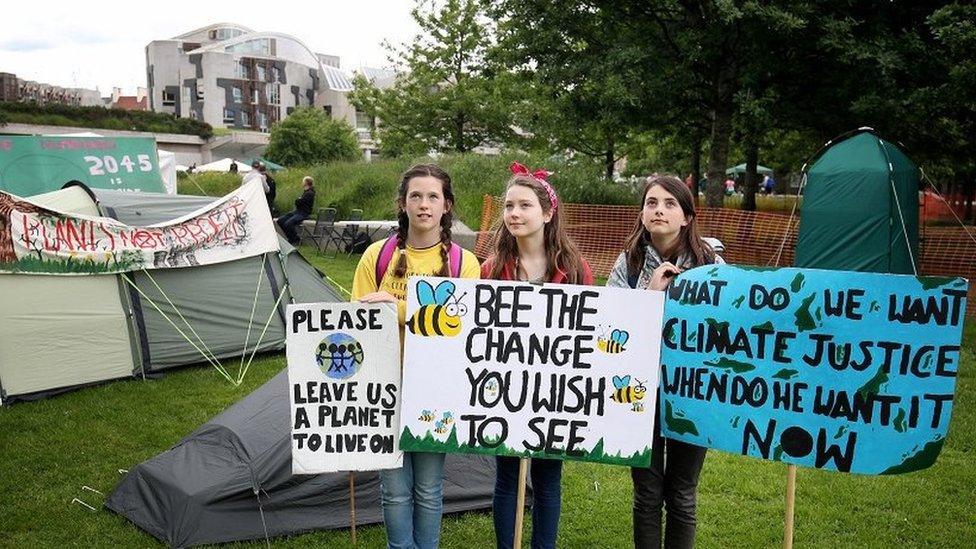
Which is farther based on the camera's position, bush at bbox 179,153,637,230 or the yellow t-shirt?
bush at bbox 179,153,637,230

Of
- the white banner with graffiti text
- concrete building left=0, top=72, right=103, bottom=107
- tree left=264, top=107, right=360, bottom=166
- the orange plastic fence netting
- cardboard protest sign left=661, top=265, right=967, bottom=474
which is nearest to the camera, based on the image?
cardboard protest sign left=661, top=265, right=967, bottom=474

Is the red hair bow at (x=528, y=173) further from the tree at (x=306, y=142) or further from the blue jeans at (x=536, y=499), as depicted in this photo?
the tree at (x=306, y=142)

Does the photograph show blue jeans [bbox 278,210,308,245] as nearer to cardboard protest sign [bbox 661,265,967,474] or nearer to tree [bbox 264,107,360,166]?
cardboard protest sign [bbox 661,265,967,474]

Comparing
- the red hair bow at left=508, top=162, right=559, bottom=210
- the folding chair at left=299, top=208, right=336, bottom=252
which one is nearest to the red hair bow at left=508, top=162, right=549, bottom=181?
the red hair bow at left=508, top=162, right=559, bottom=210

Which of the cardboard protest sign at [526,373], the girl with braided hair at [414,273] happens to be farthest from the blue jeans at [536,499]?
the cardboard protest sign at [526,373]

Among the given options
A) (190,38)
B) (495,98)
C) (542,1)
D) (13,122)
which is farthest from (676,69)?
(190,38)

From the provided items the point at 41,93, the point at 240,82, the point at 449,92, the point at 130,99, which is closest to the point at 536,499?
the point at 449,92

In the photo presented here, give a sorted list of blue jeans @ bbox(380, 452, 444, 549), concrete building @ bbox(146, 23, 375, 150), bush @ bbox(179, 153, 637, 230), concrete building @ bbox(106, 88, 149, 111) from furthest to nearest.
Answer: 1. concrete building @ bbox(106, 88, 149, 111)
2. concrete building @ bbox(146, 23, 375, 150)
3. bush @ bbox(179, 153, 637, 230)
4. blue jeans @ bbox(380, 452, 444, 549)

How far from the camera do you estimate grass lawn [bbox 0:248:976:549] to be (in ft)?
13.3

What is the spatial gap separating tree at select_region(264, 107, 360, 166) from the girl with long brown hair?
1685 inches

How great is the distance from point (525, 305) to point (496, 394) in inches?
13.3

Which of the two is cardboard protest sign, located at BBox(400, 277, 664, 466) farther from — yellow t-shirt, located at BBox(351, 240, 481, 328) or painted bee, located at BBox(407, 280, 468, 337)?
yellow t-shirt, located at BBox(351, 240, 481, 328)

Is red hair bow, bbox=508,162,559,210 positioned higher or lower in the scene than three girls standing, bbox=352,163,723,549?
higher

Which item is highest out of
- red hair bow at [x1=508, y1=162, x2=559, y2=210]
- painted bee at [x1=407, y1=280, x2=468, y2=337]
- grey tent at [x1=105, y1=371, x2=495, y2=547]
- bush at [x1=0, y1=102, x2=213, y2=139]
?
bush at [x1=0, y1=102, x2=213, y2=139]
